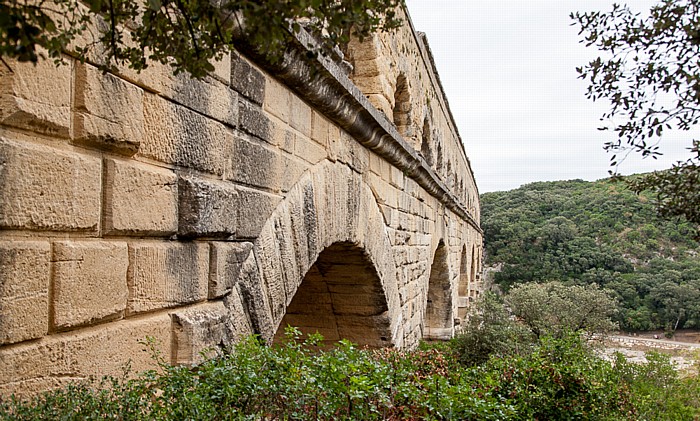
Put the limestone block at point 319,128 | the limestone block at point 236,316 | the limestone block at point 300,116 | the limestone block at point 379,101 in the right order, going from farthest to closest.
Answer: the limestone block at point 379,101, the limestone block at point 319,128, the limestone block at point 300,116, the limestone block at point 236,316

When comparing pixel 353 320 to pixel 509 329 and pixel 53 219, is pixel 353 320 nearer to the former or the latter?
pixel 53 219

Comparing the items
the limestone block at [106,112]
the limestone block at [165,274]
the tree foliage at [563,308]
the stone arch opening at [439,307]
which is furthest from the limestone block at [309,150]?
the tree foliage at [563,308]

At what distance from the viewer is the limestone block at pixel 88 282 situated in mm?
1628

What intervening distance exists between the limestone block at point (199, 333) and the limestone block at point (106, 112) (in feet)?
2.23

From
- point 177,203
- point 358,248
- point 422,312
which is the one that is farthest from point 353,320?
point 177,203

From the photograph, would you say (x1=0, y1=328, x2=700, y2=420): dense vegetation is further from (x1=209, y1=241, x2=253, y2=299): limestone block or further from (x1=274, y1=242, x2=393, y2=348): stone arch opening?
(x1=274, y1=242, x2=393, y2=348): stone arch opening

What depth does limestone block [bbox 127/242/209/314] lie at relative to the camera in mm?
1938

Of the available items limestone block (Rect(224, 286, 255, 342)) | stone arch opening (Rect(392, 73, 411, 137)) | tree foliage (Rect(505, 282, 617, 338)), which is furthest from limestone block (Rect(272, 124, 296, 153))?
tree foliage (Rect(505, 282, 617, 338))

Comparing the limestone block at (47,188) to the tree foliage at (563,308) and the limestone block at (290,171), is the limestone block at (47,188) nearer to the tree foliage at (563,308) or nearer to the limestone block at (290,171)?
the limestone block at (290,171)

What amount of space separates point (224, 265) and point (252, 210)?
1.15 feet

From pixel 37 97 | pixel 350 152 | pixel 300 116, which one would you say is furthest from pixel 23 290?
pixel 350 152

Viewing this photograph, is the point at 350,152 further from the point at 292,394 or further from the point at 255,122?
the point at 292,394

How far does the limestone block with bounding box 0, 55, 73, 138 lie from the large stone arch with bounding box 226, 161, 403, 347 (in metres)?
1.14

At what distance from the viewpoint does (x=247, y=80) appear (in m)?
2.66
